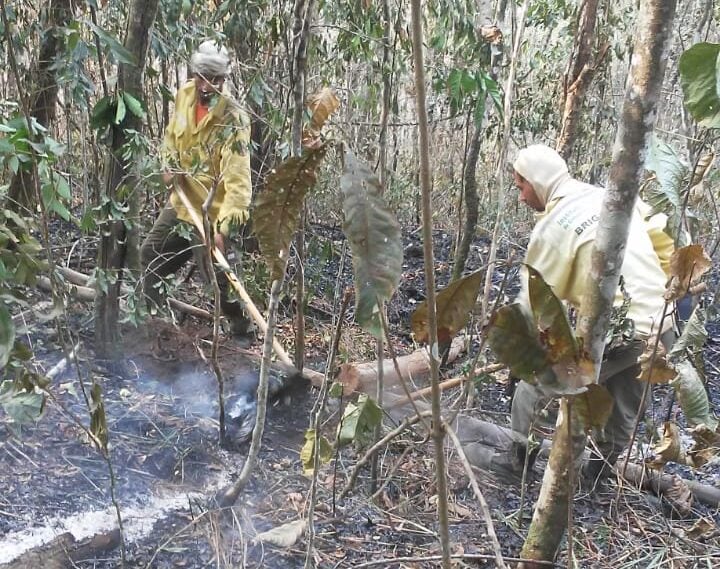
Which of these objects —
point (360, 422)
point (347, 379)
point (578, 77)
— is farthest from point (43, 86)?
point (578, 77)

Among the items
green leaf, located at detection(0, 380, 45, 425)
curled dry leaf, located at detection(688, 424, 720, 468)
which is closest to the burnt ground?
green leaf, located at detection(0, 380, 45, 425)

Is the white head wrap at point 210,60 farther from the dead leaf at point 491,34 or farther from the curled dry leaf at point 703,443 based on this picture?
the curled dry leaf at point 703,443

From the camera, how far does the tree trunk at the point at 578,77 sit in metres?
4.42

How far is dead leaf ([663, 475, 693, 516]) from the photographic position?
321 cm

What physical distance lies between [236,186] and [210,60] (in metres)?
0.66

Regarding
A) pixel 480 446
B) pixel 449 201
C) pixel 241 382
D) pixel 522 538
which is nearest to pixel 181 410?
pixel 241 382

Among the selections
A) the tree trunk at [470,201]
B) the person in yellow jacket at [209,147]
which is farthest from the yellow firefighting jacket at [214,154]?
the tree trunk at [470,201]

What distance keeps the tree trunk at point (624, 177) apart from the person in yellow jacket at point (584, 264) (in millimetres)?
661

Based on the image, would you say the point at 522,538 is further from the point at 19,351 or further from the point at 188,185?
the point at 188,185

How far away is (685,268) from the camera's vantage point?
1.94 meters

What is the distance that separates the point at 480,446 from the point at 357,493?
81 centimetres

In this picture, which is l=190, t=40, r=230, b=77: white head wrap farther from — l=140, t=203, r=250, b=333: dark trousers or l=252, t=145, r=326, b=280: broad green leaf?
l=252, t=145, r=326, b=280: broad green leaf

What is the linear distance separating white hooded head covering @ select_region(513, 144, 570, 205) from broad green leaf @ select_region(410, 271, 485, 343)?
1988 millimetres

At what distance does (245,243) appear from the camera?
18.1 feet
